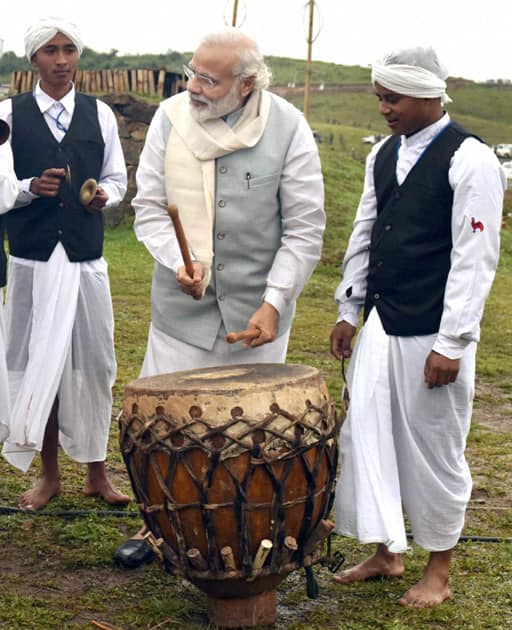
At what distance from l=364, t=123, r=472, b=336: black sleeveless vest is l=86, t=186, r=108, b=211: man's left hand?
1.52 metres

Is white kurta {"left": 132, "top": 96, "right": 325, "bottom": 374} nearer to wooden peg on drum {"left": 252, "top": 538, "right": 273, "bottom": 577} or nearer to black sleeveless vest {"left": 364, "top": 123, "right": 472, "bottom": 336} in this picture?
black sleeveless vest {"left": 364, "top": 123, "right": 472, "bottom": 336}

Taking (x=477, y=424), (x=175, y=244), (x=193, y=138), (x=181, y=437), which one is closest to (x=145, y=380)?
(x=181, y=437)

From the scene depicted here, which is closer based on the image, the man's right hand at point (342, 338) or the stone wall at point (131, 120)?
the man's right hand at point (342, 338)

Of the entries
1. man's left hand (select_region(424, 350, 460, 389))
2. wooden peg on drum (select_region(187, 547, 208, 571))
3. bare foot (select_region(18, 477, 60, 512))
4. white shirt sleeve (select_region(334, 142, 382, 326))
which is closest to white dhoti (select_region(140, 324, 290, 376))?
white shirt sleeve (select_region(334, 142, 382, 326))

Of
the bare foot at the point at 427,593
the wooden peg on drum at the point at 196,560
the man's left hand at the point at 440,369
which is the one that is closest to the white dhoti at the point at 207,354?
the man's left hand at the point at 440,369

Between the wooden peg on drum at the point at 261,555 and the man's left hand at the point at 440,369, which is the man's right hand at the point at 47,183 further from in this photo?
the wooden peg on drum at the point at 261,555

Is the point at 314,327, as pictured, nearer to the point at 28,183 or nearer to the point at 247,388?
the point at 28,183

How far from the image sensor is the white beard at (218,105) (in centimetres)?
434

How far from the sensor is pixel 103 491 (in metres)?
5.57

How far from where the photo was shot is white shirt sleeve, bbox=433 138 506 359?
4059 millimetres

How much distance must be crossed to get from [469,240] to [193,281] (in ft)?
3.49

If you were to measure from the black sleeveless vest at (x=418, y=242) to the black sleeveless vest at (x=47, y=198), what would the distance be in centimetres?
163

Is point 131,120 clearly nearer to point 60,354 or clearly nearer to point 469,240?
point 60,354

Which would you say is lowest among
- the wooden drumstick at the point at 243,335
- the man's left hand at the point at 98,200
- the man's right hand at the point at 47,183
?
the wooden drumstick at the point at 243,335
